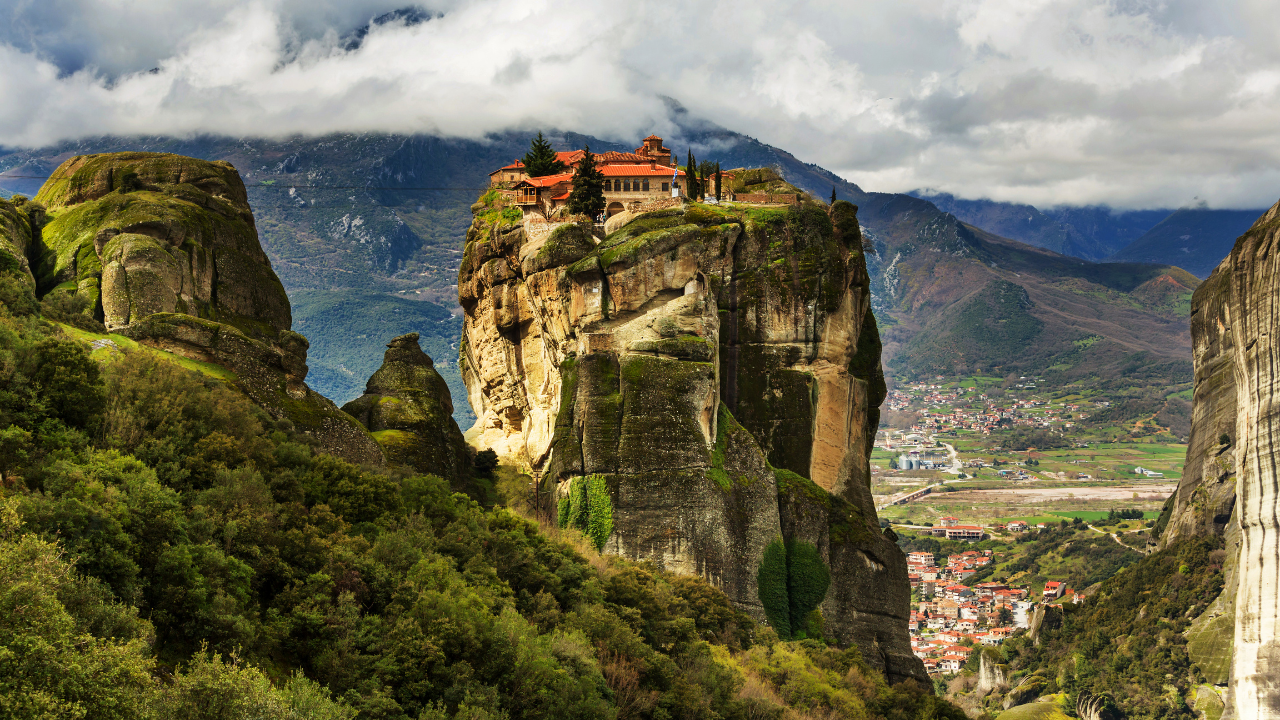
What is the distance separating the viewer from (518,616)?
1345 inches

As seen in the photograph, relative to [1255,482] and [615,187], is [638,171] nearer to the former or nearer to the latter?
[615,187]

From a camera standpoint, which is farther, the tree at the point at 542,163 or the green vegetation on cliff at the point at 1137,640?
the green vegetation on cliff at the point at 1137,640

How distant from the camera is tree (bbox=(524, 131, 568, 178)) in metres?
79.5

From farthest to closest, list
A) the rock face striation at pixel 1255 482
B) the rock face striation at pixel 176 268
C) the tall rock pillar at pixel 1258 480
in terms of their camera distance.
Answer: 1. the rock face striation at pixel 1255 482
2. the tall rock pillar at pixel 1258 480
3. the rock face striation at pixel 176 268

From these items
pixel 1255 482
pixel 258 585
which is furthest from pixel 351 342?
pixel 258 585

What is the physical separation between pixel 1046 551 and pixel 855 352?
125289 mm

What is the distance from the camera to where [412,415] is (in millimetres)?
53469

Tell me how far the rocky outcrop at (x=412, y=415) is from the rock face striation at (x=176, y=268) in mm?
4913

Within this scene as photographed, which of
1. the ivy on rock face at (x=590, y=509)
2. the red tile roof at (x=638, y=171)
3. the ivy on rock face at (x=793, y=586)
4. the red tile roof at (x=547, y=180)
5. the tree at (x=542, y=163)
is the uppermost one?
the tree at (x=542, y=163)

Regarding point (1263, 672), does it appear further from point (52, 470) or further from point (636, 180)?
point (52, 470)

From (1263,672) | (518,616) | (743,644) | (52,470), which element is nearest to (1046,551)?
(1263,672)

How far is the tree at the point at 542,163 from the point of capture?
261 feet

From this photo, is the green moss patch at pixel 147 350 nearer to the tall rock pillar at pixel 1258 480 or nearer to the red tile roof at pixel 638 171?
the red tile roof at pixel 638 171

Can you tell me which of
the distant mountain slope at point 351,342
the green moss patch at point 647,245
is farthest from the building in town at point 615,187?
the distant mountain slope at point 351,342
